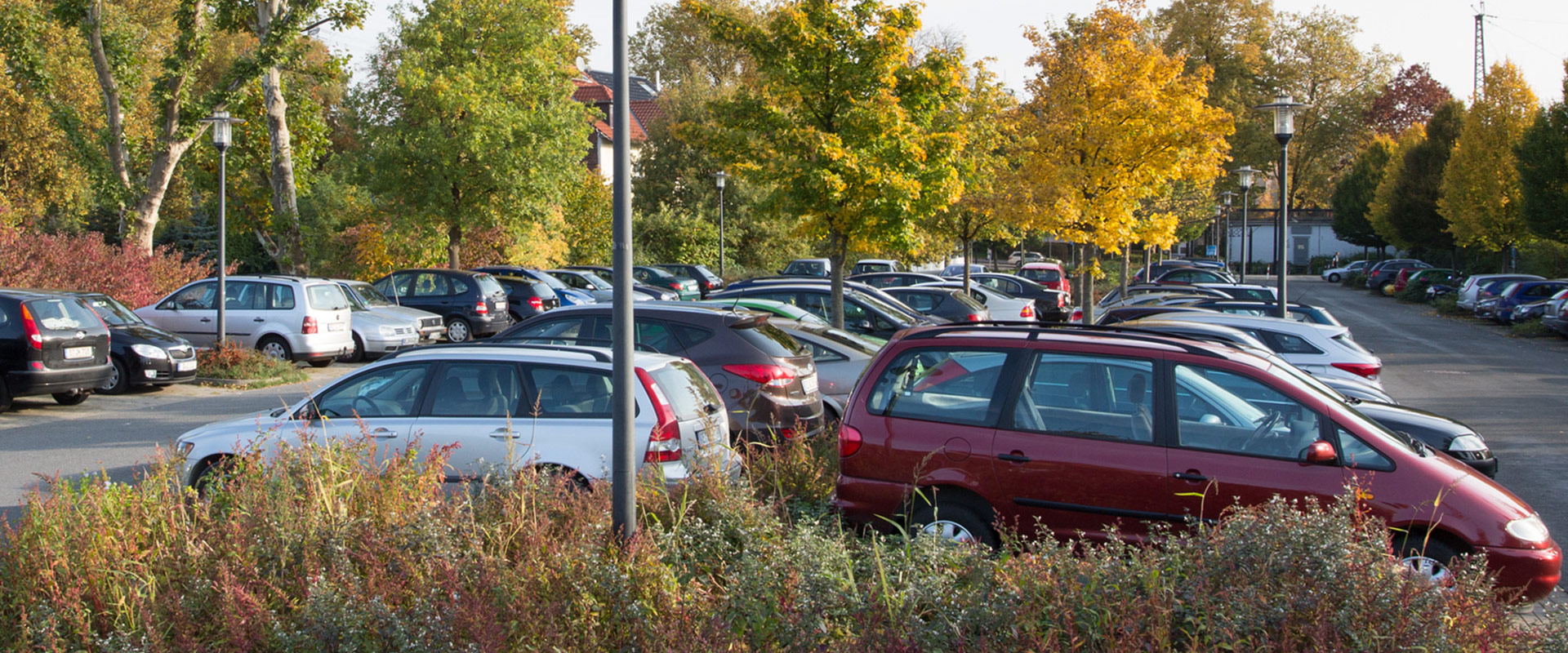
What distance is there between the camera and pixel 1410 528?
5.76 meters

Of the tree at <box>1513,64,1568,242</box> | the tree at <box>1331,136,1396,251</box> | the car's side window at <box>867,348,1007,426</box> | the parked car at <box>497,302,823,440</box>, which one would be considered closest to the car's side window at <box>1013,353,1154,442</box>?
the car's side window at <box>867,348,1007,426</box>

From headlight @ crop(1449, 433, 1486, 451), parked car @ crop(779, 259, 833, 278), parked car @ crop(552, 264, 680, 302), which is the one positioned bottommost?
headlight @ crop(1449, 433, 1486, 451)

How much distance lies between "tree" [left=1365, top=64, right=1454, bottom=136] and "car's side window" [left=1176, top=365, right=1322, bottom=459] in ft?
236

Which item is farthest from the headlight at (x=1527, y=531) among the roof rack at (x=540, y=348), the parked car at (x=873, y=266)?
the parked car at (x=873, y=266)

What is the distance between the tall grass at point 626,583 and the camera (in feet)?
12.9

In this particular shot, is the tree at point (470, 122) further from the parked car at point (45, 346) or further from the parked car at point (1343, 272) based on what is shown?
the parked car at point (1343, 272)

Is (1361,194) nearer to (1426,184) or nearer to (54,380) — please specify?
(1426,184)

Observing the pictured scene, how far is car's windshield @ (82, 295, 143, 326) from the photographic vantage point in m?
15.1

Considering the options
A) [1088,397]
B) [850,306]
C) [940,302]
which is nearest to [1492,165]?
[940,302]

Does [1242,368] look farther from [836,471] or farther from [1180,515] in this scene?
[836,471]

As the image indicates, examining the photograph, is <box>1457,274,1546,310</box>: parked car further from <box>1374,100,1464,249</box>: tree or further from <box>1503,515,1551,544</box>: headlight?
<box>1503,515,1551,544</box>: headlight

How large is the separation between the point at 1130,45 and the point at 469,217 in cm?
1639

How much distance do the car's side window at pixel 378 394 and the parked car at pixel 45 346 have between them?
7.49 m

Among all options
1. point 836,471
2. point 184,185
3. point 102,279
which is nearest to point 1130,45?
point 836,471
